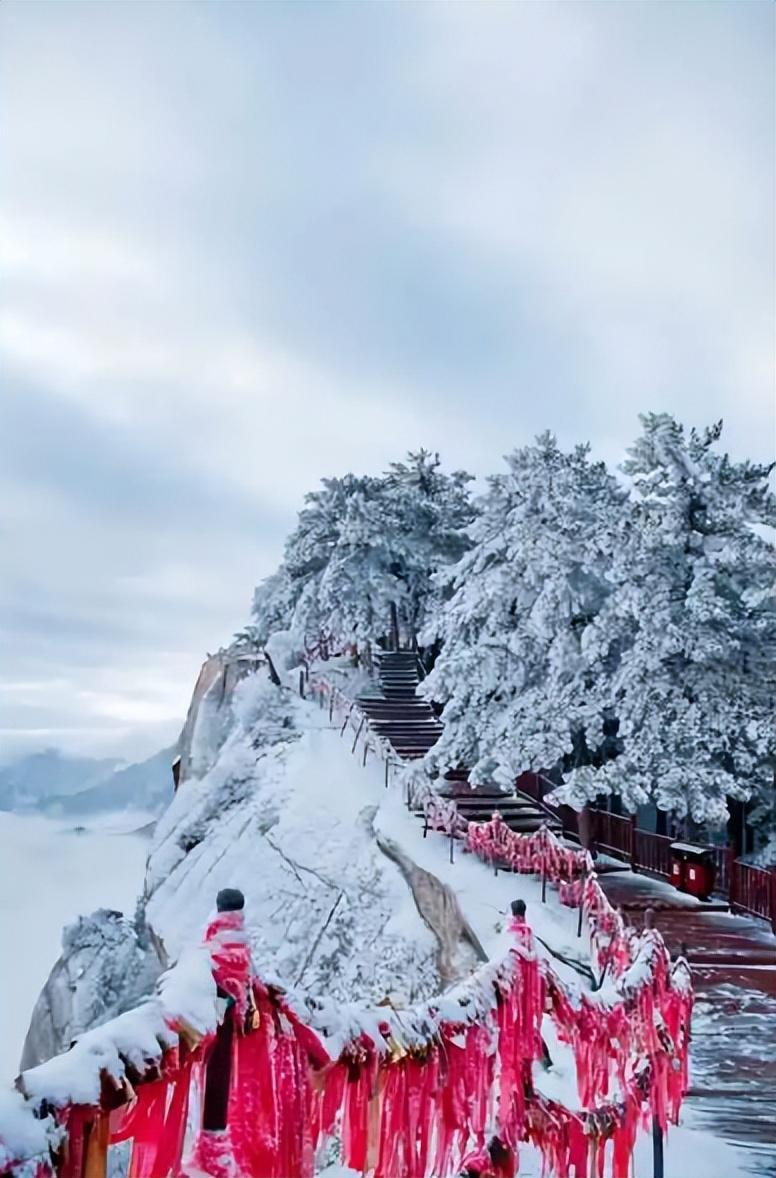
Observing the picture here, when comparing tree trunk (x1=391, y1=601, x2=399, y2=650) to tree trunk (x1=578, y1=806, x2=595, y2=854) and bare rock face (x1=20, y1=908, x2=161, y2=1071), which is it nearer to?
tree trunk (x1=578, y1=806, x2=595, y2=854)

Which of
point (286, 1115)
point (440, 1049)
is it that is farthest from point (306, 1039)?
point (440, 1049)

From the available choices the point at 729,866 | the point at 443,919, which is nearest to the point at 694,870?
the point at 729,866

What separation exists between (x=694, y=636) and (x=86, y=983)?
6302 mm

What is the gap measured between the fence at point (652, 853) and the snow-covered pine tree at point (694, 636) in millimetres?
514

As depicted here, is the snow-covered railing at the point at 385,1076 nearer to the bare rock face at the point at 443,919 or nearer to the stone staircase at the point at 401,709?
the bare rock face at the point at 443,919

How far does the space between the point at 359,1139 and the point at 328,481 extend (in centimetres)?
1186

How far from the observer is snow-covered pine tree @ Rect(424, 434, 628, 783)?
881 cm

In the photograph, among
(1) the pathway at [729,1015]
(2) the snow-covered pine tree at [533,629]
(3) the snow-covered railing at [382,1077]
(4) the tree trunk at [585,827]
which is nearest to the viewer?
(3) the snow-covered railing at [382,1077]

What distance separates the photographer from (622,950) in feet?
17.2

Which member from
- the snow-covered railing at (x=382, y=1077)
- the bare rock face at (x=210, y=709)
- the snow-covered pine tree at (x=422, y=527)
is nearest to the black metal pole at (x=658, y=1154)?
the snow-covered railing at (x=382, y=1077)

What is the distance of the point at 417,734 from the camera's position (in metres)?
12.7

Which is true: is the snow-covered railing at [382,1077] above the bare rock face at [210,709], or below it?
below

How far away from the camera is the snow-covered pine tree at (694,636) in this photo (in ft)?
26.2

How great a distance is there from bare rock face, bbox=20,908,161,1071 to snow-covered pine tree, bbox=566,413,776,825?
4.42 m
